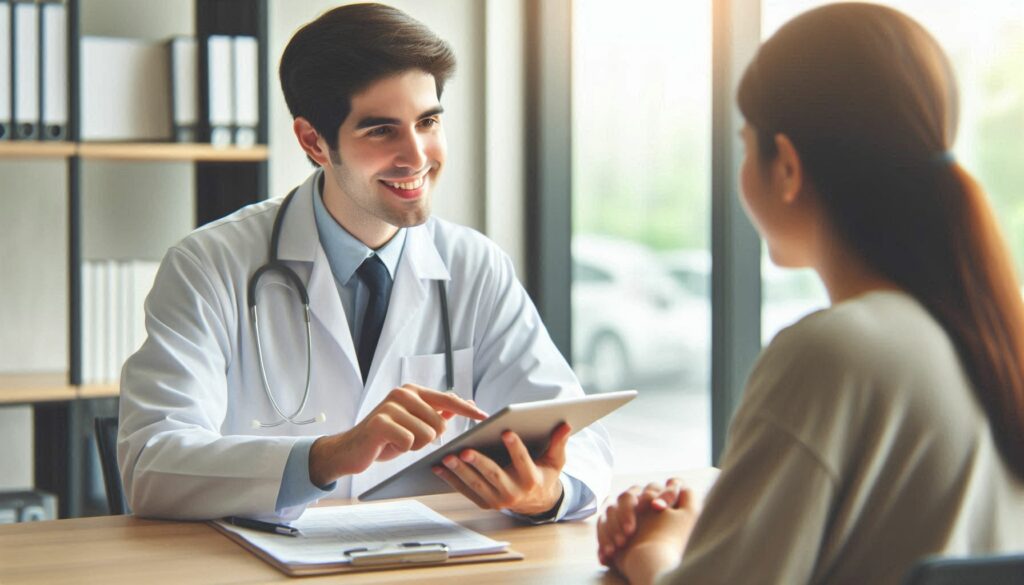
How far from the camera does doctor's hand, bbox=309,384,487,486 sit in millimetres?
1424

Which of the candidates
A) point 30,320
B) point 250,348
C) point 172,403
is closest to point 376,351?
point 250,348

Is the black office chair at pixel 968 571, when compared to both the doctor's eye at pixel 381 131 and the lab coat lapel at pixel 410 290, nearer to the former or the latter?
the lab coat lapel at pixel 410 290

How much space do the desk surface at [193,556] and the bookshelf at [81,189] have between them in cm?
121

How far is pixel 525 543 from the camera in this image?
1.45 m

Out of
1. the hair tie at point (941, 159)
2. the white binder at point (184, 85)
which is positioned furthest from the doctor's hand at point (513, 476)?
the white binder at point (184, 85)

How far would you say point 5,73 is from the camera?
2.59 meters

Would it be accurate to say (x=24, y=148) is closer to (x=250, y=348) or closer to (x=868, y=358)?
(x=250, y=348)

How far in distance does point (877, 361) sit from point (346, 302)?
47.6 inches

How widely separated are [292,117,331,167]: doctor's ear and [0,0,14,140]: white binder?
926 millimetres

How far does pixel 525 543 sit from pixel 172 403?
55cm

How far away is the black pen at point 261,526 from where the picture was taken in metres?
1.43

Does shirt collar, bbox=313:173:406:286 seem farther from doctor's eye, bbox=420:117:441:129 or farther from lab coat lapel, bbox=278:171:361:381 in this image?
doctor's eye, bbox=420:117:441:129

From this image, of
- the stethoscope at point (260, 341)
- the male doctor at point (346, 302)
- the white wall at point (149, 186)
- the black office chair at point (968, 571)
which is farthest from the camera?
the white wall at point (149, 186)

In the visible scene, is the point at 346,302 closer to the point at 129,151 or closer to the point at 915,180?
the point at 129,151
